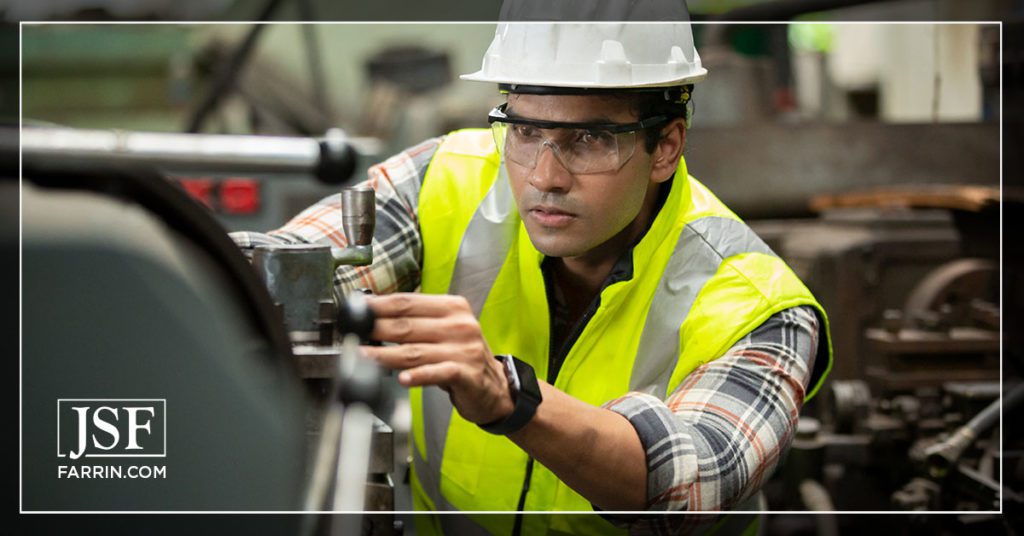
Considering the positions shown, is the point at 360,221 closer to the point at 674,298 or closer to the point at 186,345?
the point at 186,345

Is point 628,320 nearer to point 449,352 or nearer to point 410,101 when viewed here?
point 449,352

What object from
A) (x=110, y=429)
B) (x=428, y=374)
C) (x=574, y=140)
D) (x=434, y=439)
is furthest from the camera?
(x=434, y=439)

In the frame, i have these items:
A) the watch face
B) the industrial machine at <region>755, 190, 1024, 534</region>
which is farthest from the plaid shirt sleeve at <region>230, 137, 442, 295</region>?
the industrial machine at <region>755, 190, 1024, 534</region>

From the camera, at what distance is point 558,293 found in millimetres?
1274

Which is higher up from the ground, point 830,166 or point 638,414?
point 830,166

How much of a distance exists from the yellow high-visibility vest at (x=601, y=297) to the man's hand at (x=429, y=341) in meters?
0.34

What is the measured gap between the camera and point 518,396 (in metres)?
0.96

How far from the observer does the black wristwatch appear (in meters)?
0.96

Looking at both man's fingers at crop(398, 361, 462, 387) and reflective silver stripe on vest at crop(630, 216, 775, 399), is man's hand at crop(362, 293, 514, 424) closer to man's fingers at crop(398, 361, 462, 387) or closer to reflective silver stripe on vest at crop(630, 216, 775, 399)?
man's fingers at crop(398, 361, 462, 387)

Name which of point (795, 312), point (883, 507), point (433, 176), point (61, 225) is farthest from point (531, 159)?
point (883, 507)

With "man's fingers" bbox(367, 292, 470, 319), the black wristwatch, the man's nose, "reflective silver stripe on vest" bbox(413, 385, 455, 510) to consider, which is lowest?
"reflective silver stripe on vest" bbox(413, 385, 455, 510)

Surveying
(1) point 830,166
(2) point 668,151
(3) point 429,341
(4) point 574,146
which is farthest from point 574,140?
(1) point 830,166

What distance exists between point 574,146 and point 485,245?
7.0 inches

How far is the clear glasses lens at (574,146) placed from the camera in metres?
1.14
